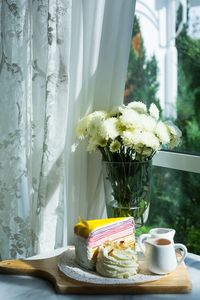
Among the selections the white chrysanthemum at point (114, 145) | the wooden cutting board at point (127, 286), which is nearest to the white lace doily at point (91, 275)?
the wooden cutting board at point (127, 286)

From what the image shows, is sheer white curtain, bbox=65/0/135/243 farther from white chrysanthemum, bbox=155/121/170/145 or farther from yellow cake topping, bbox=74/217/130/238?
yellow cake topping, bbox=74/217/130/238

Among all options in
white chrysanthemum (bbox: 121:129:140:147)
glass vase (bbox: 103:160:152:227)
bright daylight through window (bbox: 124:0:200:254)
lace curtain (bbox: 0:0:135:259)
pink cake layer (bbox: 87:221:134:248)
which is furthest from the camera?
bright daylight through window (bbox: 124:0:200:254)

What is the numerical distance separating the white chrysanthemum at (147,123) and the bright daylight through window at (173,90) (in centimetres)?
30

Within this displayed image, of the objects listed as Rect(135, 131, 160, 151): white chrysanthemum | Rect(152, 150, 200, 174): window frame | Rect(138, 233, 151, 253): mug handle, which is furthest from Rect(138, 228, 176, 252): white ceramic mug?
Rect(152, 150, 200, 174): window frame

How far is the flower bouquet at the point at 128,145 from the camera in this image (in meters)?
1.45

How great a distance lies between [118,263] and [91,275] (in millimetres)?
84

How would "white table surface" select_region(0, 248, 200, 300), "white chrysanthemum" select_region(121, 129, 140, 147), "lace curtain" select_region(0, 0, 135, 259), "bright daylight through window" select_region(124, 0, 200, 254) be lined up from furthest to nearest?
"bright daylight through window" select_region(124, 0, 200, 254) < "lace curtain" select_region(0, 0, 135, 259) < "white chrysanthemum" select_region(121, 129, 140, 147) < "white table surface" select_region(0, 248, 200, 300)

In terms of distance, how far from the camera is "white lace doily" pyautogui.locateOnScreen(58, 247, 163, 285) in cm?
122

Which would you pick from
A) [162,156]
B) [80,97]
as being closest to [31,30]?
[80,97]

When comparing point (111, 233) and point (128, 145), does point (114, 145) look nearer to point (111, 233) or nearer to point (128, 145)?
point (128, 145)

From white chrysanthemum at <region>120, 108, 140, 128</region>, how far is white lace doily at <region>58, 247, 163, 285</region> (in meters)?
0.40

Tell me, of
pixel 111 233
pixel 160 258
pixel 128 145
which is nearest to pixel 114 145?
pixel 128 145

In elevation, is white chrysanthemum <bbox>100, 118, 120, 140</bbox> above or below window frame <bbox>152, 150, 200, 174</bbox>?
above

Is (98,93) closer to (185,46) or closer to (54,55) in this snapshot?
(54,55)
